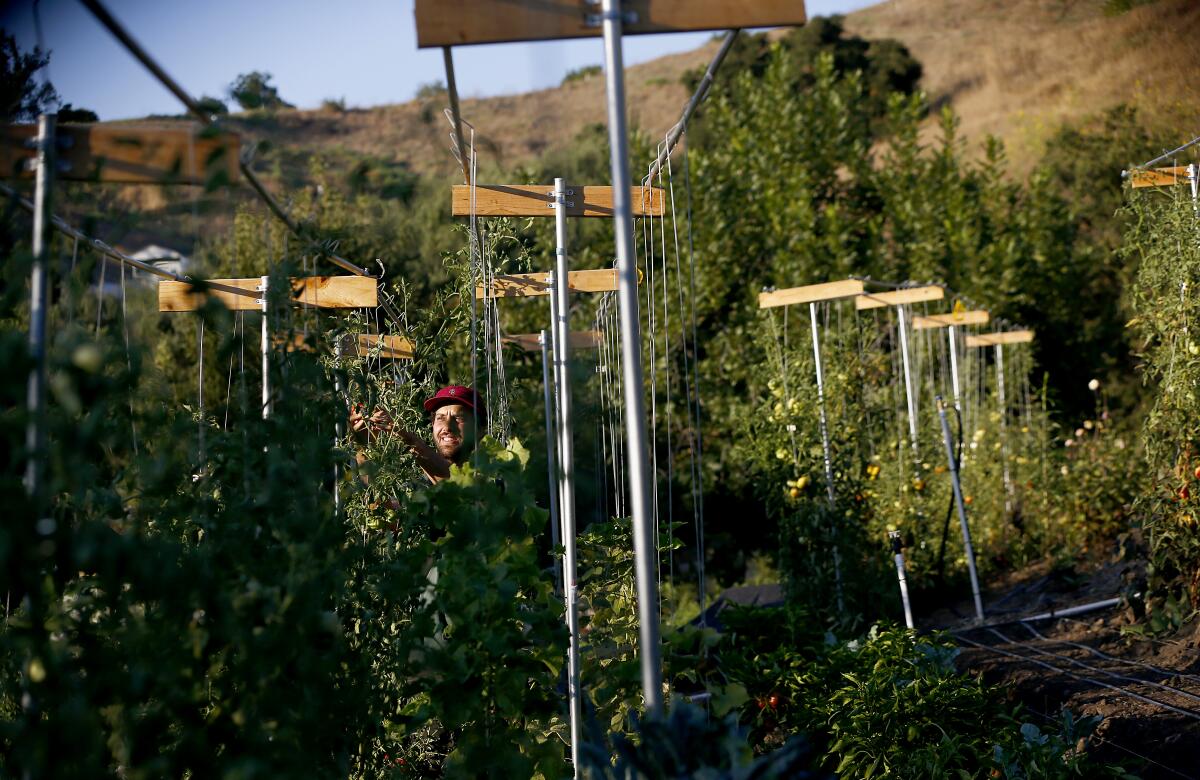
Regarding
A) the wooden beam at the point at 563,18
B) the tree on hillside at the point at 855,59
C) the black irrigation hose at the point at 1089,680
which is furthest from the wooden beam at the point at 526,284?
the tree on hillside at the point at 855,59

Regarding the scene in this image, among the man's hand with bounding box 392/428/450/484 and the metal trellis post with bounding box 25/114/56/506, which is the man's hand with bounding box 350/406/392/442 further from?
the metal trellis post with bounding box 25/114/56/506

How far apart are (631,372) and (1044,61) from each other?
26149mm

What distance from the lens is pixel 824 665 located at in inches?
145

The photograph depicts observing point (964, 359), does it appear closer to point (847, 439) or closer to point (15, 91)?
point (847, 439)

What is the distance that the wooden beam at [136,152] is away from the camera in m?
1.44

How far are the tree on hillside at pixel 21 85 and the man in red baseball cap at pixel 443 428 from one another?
3.74ft

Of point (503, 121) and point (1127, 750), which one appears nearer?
point (1127, 750)

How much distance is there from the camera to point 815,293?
5578 millimetres

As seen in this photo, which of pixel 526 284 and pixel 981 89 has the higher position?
pixel 981 89

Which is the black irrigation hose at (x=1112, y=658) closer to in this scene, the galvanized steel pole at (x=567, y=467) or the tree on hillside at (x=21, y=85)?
the galvanized steel pole at (x=567, y=467)

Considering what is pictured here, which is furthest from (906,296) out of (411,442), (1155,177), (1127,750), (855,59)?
(855,59)

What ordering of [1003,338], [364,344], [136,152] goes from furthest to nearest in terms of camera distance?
[1003,338], [364,344], [136,152]

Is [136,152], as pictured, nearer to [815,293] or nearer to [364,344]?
[364,344]

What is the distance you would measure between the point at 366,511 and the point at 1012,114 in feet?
73.4
